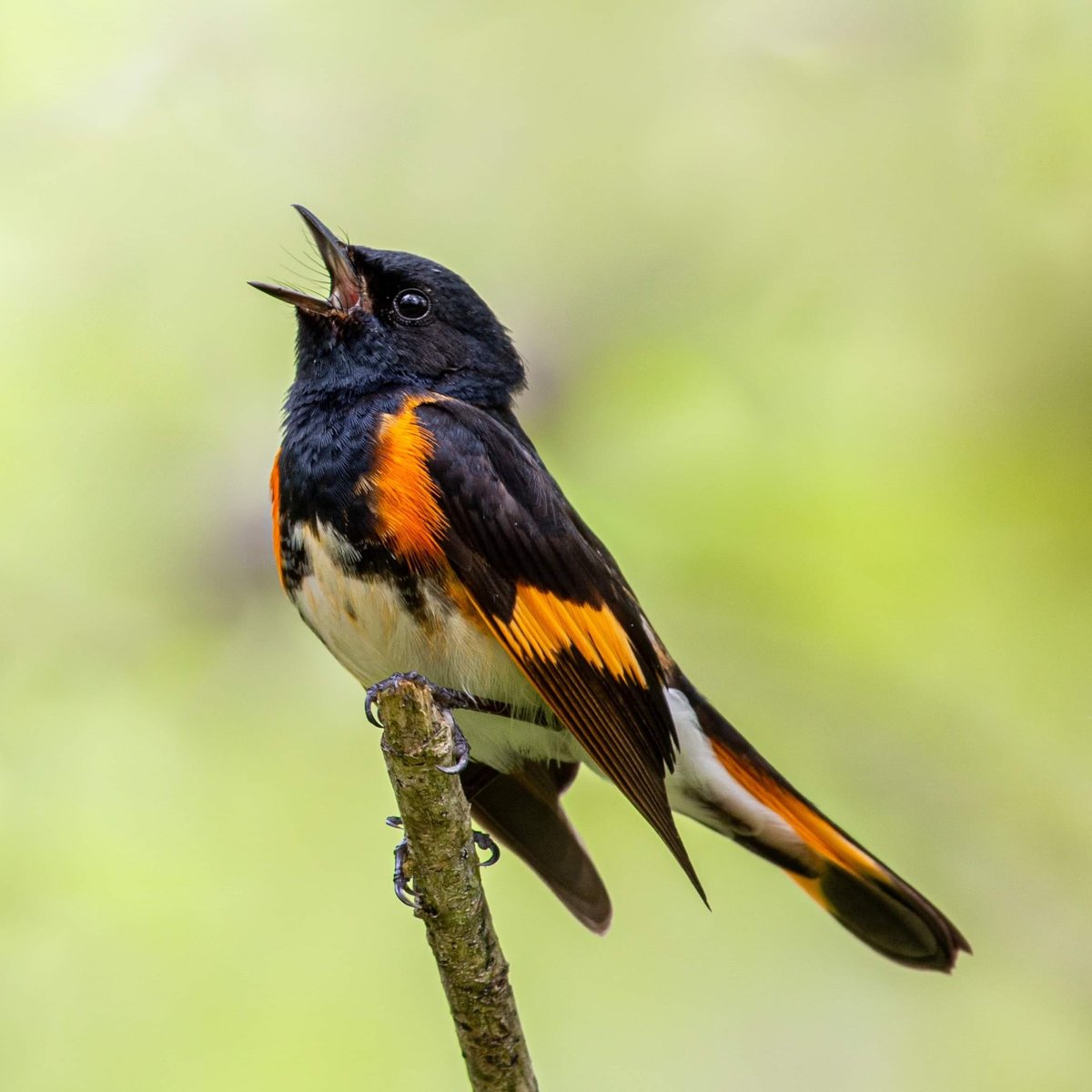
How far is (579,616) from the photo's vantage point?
2539 mm

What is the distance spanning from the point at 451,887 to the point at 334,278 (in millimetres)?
1412

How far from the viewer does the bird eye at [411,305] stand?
9.55 ft

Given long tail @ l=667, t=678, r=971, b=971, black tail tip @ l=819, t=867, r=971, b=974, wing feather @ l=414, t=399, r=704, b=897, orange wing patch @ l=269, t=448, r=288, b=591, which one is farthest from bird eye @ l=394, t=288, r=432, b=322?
black tail tip @ l=819, t=867, r=971, b=974

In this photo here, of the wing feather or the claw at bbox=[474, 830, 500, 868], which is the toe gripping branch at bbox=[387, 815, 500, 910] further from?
the wing feather

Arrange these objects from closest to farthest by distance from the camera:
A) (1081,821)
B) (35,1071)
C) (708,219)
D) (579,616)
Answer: (579,616), (35,1071), (1081,821), (708,219)

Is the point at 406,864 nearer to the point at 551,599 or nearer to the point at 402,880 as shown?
the point at 402,880

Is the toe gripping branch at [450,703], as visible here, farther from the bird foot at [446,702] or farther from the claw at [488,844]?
the claw at [488,844]

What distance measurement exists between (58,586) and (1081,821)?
274 centimetres

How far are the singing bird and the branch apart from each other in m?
0.33

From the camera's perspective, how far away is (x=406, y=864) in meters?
2.33

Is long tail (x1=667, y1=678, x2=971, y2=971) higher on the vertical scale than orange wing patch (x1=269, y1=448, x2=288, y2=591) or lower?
lower

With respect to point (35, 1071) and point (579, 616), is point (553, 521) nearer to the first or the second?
point (579, 616)

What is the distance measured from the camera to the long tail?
277cm

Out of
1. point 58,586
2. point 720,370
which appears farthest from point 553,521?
point 58,586
